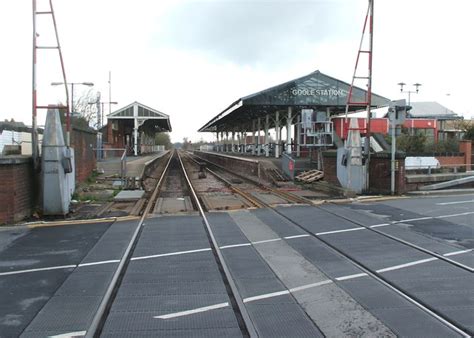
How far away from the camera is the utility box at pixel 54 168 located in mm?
12281

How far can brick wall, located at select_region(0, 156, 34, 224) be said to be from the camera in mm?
11109

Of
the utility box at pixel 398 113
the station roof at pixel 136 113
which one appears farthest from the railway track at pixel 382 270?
the station roof at pixel 136 113

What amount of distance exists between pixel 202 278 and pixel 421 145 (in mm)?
31876

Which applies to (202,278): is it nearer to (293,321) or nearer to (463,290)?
(293,321)

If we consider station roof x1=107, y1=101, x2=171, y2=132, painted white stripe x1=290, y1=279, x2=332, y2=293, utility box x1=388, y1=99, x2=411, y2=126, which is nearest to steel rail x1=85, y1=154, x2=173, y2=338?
painted white stripe x1=290, y1=279, x2=332, y2=293

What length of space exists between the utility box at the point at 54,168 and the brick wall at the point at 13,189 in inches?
18.9

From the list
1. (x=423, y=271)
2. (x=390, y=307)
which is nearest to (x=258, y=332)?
(x=390, y=307)

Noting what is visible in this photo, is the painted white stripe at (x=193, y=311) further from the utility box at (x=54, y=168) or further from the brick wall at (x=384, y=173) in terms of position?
the brick wall at (x=384, y=173)

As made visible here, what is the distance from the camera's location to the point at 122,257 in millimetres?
7852

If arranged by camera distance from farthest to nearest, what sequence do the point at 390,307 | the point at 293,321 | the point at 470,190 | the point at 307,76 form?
1. the point at 307,76
2. the point at 470,190
3. the point at 390,307
4. the point at 293,321

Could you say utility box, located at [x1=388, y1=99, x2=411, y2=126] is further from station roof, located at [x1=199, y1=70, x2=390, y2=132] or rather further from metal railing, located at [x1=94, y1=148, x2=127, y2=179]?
station roof, located at [x1=199, y1=70, x2=390, y2=132]

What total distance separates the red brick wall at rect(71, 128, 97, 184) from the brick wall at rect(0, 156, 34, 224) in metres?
6.66

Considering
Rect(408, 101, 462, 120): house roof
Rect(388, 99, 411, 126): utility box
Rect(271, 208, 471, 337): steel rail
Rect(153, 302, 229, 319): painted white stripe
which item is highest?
Rect(408, 101, 462, 120): house roof

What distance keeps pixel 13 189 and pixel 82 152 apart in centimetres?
1021
